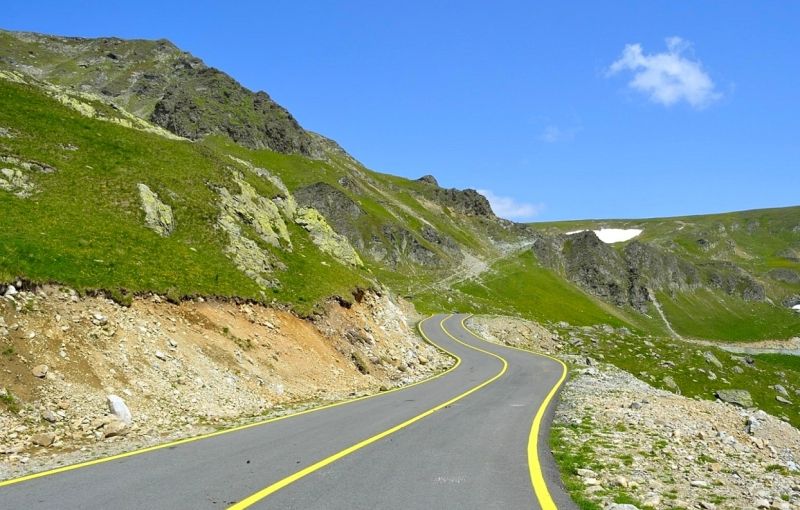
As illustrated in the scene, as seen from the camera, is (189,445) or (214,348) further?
(214,348)

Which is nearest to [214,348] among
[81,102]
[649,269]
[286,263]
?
[286,263]

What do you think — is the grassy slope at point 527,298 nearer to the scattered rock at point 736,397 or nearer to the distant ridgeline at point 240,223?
the distant ridgeline at point 240,223

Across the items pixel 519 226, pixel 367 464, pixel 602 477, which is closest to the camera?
pixel 602 477

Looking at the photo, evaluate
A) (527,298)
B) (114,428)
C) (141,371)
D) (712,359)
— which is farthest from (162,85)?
(114,428)

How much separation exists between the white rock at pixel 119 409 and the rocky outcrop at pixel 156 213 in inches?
572

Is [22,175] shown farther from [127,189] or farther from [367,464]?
[367,464]

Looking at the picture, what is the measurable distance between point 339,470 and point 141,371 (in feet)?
35.3

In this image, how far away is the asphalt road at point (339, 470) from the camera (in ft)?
27.8

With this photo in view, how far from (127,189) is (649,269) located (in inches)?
6702

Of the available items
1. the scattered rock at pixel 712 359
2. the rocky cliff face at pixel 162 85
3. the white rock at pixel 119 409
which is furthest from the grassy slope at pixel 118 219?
the rocky cliff face at pixel 162 85

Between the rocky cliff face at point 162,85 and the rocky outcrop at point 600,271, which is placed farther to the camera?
the rocky outcrop at point 600,271

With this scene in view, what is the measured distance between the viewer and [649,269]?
554 feet

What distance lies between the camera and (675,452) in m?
12.9

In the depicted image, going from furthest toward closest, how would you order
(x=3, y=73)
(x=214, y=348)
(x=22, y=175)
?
(x=3, y=73)
(x=22, y=175)
(x=214, y=348)
